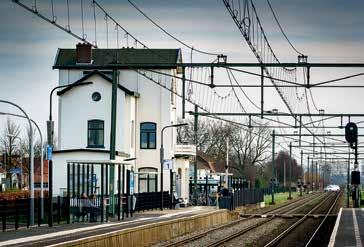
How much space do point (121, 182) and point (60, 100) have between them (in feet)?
111

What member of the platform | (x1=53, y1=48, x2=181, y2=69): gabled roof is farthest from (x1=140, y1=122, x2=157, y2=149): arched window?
the platform

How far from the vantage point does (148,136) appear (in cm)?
7975

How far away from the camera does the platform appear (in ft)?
104

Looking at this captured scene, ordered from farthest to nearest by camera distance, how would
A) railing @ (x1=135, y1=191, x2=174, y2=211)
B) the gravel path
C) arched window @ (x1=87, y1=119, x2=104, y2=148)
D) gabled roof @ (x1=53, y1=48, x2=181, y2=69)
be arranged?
gabled roof @ (x1=53, y1=48, x2=181, y2=69) → arched window @ (x1=87, y1=119, x2=104, y2=148) → railing @ (x1=135, y1=191, x2=174, y2=211) → the gravel path

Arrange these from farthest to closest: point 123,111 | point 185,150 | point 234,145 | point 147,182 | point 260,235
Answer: point 234,145
point 185,150
point 123,111
point 147,182
point 260,235

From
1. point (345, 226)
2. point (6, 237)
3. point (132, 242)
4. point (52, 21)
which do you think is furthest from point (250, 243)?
point (52, 21)

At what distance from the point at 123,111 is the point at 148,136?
3803mm

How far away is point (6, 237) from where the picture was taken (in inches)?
1252

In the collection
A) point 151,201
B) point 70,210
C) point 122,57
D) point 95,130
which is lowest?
point 151,201

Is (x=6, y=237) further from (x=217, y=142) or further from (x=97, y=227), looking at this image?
(x=217, y=142)

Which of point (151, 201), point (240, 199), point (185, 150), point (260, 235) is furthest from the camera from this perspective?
point (185, 150)

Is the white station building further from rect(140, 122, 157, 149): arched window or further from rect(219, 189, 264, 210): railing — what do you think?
rect(219, 189, 264, 210): railing

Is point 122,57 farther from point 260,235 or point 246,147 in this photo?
point 246,147

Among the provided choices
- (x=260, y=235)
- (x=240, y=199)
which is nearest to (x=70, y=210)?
(x=260, y=235)
